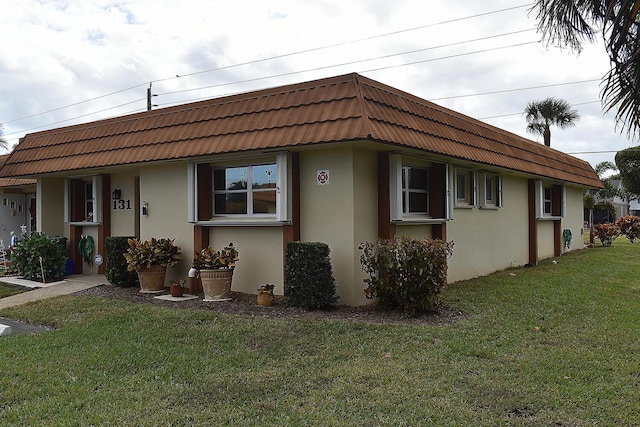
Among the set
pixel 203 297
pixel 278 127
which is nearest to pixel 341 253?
pixel 278 127

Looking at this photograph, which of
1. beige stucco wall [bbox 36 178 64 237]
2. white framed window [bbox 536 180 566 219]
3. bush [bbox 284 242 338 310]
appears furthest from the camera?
white framed window [bbox 536 180 566 219]

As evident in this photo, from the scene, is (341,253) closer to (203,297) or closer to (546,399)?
(203,297)

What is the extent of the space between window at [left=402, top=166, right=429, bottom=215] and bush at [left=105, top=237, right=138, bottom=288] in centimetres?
541

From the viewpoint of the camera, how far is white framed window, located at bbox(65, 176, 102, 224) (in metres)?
11.9

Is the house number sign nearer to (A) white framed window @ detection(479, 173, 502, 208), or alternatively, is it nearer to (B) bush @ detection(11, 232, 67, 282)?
(B) bush @ detection(11, 232, 67, 282)

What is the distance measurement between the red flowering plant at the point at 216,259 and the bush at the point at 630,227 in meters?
21.0

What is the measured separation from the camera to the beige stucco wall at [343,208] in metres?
7.57

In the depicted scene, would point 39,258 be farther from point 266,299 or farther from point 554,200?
point 554,200

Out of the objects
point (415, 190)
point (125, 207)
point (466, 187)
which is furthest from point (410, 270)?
point (125, 207)

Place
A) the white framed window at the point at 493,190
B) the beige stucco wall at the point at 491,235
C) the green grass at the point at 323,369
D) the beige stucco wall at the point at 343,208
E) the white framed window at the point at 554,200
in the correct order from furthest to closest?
the white framed window at the point at 554,200 → the white framed window at the point at 493,190 → the beige stucco wall at the point at 491,235 → the beige stucco wall at the point at 343,208 → the green grass at the point at 323,369

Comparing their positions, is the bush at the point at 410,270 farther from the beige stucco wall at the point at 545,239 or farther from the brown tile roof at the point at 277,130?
the beige stucco wall at the point at 545,239

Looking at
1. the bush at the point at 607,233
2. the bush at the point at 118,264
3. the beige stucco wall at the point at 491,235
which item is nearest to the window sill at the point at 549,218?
the beige stucco wall at the point at 491,235

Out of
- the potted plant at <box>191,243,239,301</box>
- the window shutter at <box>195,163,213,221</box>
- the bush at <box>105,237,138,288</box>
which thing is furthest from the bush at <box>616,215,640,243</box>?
the bush at <box>105,237,138,288</box>

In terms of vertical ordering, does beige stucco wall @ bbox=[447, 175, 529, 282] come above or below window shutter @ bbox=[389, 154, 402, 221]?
below
